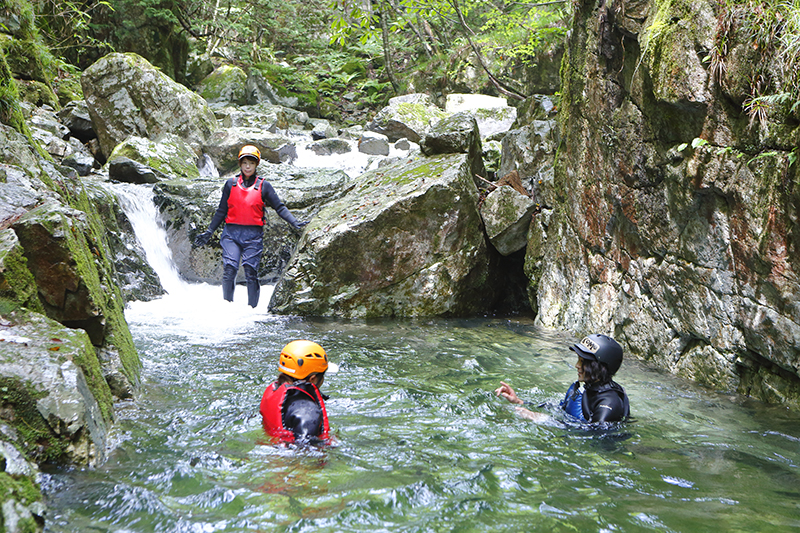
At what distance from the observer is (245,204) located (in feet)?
28.8

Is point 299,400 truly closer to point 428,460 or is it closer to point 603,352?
point 428,460

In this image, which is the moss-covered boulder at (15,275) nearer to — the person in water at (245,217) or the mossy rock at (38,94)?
the person in water at (245,217)

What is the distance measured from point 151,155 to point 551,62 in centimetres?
1228

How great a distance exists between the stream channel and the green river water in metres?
0.01

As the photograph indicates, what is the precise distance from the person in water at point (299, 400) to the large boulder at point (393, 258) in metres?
5.25

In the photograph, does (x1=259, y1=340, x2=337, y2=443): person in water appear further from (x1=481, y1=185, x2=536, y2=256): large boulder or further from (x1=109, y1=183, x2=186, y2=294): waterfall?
(x1=109, y1=183, x2=186, y2=294): waterfall

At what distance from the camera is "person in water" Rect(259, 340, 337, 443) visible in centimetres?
370

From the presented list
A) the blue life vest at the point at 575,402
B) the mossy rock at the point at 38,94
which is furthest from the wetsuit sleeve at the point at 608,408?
the mossy rock at the point at 38,94

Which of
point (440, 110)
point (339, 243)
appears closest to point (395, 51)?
point (440, 110)

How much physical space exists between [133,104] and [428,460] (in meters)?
15.1

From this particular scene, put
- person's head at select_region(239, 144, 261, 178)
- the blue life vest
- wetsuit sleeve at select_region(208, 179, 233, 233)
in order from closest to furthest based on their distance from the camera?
1. the blue life vest
2. person's head at select_region(239, 144, 261, 178)
3. wetsuit sleeve at select_region(208, 179, 233, 233)

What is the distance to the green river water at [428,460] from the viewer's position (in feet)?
9.44

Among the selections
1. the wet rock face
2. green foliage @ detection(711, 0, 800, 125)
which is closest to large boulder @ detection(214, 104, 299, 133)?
the wet rock face

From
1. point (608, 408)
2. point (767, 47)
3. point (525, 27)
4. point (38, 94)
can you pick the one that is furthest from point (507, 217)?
point (38, 94)
